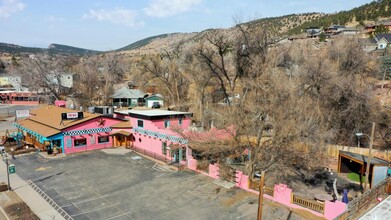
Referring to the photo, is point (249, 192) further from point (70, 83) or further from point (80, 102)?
point (70, 83)

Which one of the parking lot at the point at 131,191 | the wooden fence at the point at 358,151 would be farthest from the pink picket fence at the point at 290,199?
the wooden fence at the point at 358,151

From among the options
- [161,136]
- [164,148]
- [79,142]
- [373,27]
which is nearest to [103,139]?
[79,142]

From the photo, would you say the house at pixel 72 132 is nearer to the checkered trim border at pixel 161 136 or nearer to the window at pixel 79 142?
the window at pixel 79 142

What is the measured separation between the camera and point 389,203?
1555 cm

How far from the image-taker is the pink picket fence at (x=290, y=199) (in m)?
16.0

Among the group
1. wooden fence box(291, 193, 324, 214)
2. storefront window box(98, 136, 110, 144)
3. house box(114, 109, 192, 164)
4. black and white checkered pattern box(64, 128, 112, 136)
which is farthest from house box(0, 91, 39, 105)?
wooden fence box(291, 193, 324, 214)

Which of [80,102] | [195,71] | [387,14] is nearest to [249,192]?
[195,71]

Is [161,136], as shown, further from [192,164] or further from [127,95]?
[127,95]

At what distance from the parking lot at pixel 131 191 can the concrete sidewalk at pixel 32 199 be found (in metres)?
0.66

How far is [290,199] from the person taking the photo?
1781cm

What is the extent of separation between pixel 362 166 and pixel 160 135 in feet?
58.4

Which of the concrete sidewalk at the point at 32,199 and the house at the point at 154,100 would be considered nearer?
the concrete sidewalk at the point at 32,199

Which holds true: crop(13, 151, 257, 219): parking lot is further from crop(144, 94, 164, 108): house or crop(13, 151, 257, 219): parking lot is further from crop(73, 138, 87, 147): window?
crop(144, 94, 164, 108): house

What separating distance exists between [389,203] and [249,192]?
829cm
